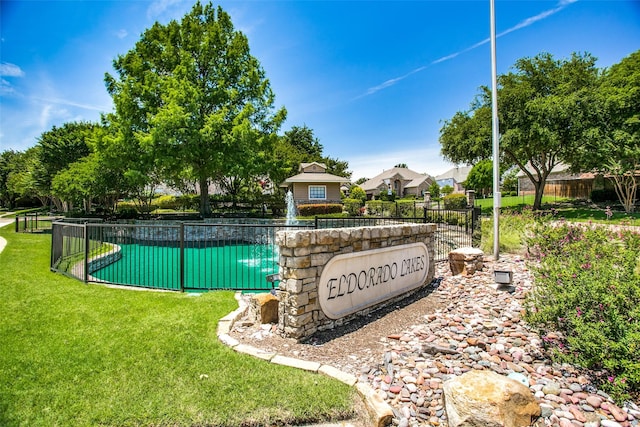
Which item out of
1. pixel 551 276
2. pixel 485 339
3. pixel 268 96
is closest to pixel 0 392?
pixel 485 339

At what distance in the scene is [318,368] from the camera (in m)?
3.05

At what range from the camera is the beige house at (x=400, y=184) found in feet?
173

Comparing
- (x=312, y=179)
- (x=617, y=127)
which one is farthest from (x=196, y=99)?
(x=617, y=127)

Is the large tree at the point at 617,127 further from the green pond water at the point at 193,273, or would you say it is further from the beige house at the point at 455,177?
the beige house at the point at 455,177

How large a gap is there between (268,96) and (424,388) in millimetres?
22632

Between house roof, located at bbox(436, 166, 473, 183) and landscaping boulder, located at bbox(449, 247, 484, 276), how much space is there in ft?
180

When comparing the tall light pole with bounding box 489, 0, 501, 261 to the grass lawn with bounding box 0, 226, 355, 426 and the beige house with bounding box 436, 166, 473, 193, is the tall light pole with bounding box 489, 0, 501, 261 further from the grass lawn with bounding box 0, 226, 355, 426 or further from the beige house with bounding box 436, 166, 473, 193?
the beige house with bounding box 436, 166, 473, 193

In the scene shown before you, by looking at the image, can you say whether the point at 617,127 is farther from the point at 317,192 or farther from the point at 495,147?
the point at 317,192

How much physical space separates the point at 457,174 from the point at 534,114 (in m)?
44.1

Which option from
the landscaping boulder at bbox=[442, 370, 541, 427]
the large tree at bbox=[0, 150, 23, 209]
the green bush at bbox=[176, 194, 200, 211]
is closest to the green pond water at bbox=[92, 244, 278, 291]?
the landscaping boulder at bbox=[442, 370, 541, 427]

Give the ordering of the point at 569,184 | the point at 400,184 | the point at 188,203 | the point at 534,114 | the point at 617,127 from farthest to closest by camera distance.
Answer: the point at 400,184
the point at 569,184
the point at 188,203
the point at 534,114
the point at 617,127

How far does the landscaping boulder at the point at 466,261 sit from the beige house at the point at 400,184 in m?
45.3

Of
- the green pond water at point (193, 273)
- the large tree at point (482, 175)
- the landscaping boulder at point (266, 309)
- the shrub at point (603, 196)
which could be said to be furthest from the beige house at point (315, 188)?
the landscaping boulder at point (266, 309)

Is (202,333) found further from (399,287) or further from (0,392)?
(399,287)
